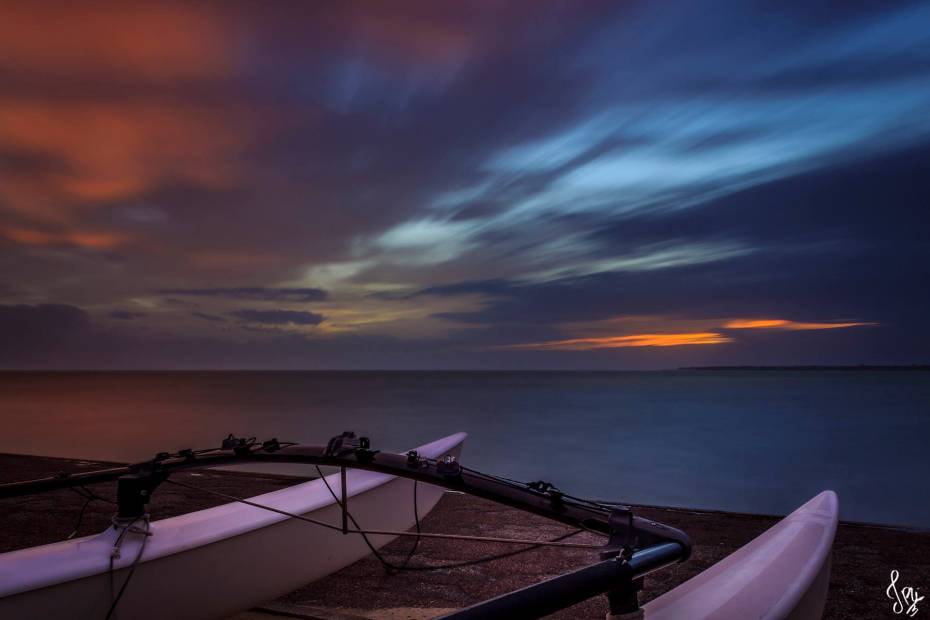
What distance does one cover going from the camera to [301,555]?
4.42 meters

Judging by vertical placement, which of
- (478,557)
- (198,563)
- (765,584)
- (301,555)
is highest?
(198,563)

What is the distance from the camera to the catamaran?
2.53 metres

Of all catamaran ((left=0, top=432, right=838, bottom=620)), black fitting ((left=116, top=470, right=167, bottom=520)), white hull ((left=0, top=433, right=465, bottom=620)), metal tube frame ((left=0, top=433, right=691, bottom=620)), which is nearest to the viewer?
metal tube frame ((left=0, top=433, right=691, bottom=620))

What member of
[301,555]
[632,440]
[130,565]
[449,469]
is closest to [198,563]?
[130,565]

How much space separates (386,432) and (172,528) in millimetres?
21250

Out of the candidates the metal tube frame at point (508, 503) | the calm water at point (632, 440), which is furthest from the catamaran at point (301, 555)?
the calm water at point (632, 440)

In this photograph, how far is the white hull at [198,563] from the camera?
3.23 meters

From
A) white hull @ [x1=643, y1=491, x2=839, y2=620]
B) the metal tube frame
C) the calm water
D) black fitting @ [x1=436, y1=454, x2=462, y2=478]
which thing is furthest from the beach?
the calm water

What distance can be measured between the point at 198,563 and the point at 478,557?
2.31 m

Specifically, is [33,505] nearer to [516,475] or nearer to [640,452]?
[516,475]

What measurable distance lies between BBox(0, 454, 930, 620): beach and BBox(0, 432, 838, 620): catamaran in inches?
13.7

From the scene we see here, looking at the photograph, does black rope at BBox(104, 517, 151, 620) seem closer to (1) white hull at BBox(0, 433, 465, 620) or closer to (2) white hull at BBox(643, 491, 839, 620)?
(1) white hull at BBox(0, 433, 465, 620)

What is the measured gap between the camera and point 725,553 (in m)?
5.43

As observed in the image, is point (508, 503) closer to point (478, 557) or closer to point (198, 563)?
point (198, 563)
